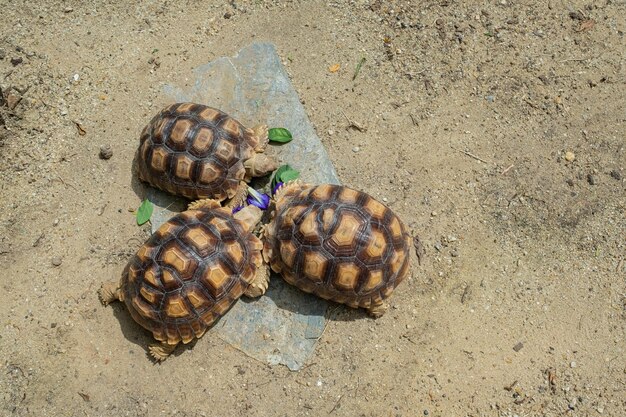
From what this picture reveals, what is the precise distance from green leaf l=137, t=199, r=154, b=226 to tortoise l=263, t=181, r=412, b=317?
1.19 metres

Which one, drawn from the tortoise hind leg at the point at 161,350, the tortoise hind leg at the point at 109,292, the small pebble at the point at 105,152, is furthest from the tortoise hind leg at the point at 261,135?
the tortoise hind leg at the point at 161,350

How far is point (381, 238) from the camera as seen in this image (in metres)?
4.35

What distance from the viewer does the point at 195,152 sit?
469 cm

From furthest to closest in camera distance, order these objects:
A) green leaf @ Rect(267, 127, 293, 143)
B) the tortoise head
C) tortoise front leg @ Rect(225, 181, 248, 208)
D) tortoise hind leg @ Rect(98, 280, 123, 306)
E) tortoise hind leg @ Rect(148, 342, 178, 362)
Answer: green leaf @ Rect(267, 127, 293, 143)
tortoise front leg @ Rect(225, 181, 248, 208)
the tortoise head
tortoise hind leg @ Rect(98, 280, 123, 306)
tortoise hind leg @ Rect(148, 342, 178, 362)

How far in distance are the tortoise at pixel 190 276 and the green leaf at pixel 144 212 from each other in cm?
56

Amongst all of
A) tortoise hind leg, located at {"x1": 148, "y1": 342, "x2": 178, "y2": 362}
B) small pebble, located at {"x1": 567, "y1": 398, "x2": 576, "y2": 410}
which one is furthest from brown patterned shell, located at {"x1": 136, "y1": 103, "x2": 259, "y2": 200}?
small pebble, located at {"x1": 567, "y1": 398, "x2": 576, "y2": 410}

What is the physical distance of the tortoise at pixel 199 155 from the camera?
4695 millimetres

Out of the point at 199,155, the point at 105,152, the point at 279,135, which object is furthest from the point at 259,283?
the point at 105,152

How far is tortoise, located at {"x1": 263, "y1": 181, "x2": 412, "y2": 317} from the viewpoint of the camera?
14.1ft

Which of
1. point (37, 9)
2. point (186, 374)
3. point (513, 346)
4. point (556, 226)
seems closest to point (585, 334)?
point (513, 346)

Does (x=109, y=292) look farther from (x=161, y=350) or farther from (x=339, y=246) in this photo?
(x=339, y=246)

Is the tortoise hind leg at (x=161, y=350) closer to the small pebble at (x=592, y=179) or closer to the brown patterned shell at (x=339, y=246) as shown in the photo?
the brown patterned shell at (x=339, y=246)

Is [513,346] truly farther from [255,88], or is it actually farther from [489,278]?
[255,88]

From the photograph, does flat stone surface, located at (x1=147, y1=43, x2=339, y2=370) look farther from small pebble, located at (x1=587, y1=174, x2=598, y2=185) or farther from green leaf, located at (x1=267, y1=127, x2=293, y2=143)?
small pebble, located at (x1=587, y1=174, x2=598, y2=185)
